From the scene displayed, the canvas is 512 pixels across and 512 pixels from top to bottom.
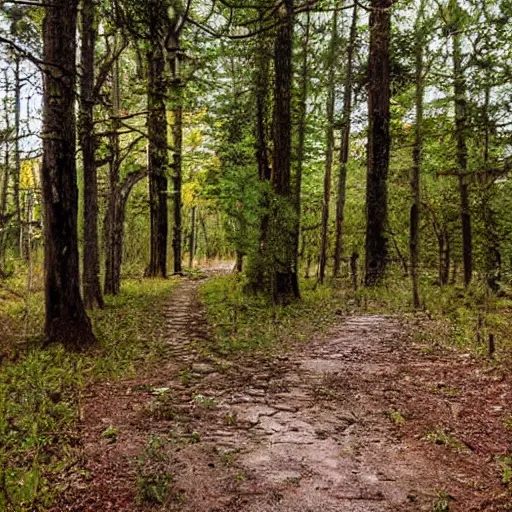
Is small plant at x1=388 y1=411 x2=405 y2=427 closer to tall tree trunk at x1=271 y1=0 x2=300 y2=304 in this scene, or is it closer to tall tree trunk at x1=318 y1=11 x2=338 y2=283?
tall tree trunk at x1=271 y1=0 x2=300 y2=304

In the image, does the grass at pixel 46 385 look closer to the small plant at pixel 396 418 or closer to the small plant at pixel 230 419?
A: the small plant at pixel 230 419

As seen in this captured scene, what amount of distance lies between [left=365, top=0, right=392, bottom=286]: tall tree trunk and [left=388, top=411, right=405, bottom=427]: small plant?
8.63 m

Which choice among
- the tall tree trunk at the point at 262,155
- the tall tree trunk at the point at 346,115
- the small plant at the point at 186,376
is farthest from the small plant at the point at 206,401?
the tall tree trunk at the point at 346,115

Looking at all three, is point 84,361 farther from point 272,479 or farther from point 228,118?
point 228,118

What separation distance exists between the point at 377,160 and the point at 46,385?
10.4 m

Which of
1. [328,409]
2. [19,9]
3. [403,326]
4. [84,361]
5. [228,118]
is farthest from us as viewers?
[228,118]

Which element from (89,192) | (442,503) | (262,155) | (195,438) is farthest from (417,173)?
(442,503)

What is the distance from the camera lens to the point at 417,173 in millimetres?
9727

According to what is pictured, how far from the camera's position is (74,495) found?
3.18 m

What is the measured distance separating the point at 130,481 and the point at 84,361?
10.7ft

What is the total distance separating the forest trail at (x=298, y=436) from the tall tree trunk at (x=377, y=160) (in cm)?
649

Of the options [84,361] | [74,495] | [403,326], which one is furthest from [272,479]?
[403,326]

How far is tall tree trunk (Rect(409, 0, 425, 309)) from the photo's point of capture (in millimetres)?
9406

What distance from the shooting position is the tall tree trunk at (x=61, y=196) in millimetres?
6531
